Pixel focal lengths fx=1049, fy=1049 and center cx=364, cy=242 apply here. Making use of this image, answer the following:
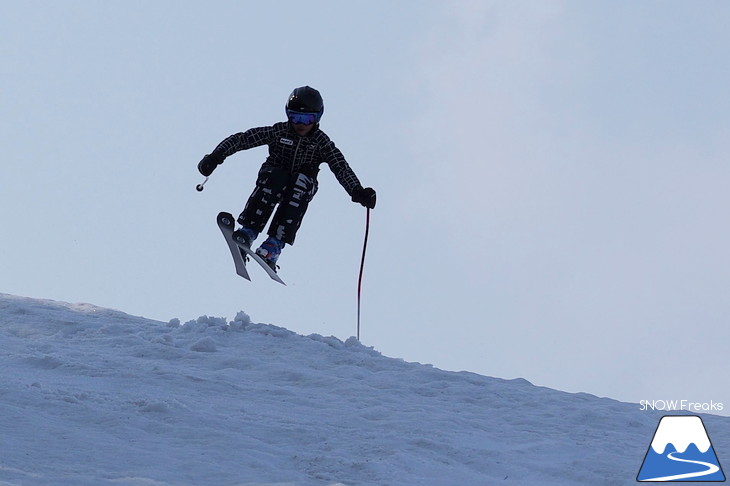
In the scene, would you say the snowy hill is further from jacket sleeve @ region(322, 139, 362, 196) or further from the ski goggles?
the ski goggles

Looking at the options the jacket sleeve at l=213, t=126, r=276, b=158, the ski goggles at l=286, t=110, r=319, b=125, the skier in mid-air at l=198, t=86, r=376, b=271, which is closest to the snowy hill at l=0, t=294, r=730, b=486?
the skier in mid-air at l=198, t=86, r=376, b=271

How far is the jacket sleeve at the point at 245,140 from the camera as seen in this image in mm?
10375

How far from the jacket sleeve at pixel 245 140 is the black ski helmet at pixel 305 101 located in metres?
0.35

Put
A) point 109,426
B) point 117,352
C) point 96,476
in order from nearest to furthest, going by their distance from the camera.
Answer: point 96,476
point 109,426
point 117,352

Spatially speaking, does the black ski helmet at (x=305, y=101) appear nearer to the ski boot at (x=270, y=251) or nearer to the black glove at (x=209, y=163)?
the black glove at (x=209, y=163)

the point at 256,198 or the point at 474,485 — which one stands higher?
the point at 256,198

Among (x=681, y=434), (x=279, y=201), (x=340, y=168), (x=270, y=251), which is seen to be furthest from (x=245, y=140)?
(x=681, y=434)

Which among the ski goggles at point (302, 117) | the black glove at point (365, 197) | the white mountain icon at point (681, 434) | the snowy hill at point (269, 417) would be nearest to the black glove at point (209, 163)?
the ski goggles at point (302, 117)

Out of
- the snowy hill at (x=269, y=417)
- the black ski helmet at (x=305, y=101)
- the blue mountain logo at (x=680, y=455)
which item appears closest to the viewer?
the snowy hill at (x=269, y=417)

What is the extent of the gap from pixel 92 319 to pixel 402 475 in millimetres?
4982

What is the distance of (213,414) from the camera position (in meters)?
6.74

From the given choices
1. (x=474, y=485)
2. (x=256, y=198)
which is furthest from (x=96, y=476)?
(x=256, y=198)

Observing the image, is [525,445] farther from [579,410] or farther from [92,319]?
[92,319]

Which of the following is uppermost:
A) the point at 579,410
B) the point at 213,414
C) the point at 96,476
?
the point at 579,410
